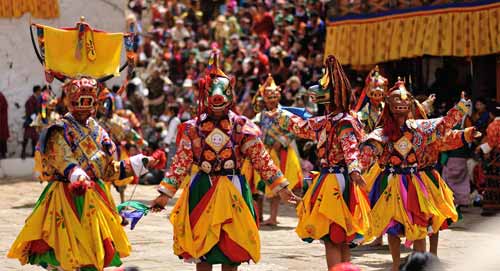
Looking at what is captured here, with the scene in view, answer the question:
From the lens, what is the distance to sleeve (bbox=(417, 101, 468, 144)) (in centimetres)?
1020

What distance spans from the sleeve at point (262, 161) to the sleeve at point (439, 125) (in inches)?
82.5

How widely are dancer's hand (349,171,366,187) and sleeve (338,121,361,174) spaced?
0.04m

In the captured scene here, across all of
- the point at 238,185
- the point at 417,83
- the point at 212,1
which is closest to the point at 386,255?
the point at 238,185

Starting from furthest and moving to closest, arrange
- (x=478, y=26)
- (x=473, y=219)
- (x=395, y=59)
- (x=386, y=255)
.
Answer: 1. (x=395, y=59)
2. (x=478, y=26)
3. (x=473, y=219)
4. (x=386, y=255)

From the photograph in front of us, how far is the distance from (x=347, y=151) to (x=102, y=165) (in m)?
2.20

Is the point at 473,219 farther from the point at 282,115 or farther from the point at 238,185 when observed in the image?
the point at 238,185

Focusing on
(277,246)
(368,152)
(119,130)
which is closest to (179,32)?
(119,130)

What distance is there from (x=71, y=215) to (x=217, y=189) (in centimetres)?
118

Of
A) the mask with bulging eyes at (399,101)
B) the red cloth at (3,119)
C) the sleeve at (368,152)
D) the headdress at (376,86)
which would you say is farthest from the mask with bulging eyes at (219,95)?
the red cloth at (3,119)

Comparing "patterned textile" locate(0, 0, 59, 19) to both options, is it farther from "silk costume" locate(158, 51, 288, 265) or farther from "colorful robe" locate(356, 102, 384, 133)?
"silk costume" locate(158, 51, 288, 265)

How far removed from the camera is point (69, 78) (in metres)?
8.87

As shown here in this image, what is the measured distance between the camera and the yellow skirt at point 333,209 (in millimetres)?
9383

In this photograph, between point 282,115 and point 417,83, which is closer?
point 282,115

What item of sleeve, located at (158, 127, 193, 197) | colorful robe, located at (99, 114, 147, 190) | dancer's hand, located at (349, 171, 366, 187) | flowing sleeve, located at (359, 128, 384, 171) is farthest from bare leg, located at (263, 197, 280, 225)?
sleeve, located at (158, 127, 193, 197)
